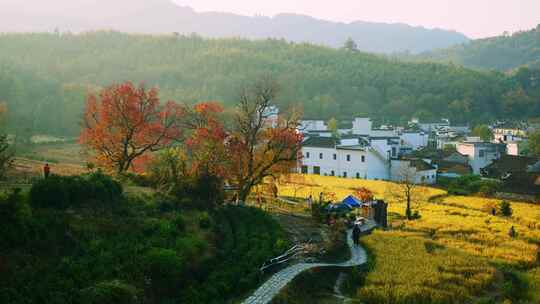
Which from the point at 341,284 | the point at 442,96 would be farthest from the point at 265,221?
the point at 442,96

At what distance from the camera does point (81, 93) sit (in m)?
76.1

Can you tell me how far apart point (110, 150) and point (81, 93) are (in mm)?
47941

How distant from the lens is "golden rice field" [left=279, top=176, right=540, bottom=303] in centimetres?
1808

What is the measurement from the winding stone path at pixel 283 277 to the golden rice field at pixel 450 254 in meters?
0.76

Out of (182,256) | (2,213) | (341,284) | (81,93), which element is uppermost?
(81,93)

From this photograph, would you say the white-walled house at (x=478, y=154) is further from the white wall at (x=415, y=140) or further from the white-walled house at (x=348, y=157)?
the white wall at (x=415, y=140)

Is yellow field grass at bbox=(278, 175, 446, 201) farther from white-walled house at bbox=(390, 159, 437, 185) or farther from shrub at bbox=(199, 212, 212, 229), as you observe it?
shrub at bbox=(199, 212, 212, 229)

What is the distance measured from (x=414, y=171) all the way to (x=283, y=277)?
36870 mm

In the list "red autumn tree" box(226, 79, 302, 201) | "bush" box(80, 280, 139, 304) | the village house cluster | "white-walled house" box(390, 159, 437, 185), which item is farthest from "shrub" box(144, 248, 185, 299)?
"white-walled house" box(390, 159, 437, 185)

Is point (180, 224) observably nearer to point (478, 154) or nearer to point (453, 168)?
point (453, 168)

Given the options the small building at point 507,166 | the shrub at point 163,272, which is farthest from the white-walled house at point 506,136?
the shrub at point 163,272

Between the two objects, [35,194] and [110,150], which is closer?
[35,194]

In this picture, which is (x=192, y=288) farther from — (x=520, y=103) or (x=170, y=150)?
(x=520, y=103)

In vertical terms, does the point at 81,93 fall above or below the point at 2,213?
above
